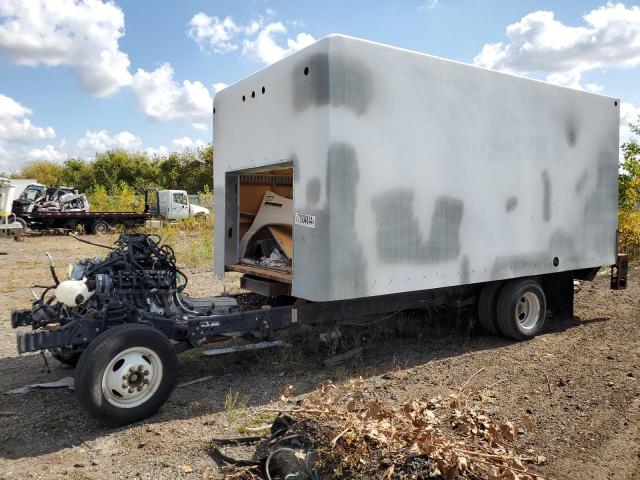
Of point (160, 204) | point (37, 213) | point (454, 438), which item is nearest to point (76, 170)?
point (160, 204)

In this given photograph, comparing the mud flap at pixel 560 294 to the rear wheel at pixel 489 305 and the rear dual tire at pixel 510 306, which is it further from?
the rear wheel at pixel 489 305

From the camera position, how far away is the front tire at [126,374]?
3816 millimetres

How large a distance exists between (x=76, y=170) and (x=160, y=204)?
21377 mm

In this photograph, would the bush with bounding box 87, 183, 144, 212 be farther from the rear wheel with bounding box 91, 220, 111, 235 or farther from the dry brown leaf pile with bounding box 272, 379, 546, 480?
the dry brown leaf pile with bounding box 272, 379, 546, 480

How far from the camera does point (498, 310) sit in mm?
6402

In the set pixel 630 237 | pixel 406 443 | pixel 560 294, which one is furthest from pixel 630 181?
pixel 406 443

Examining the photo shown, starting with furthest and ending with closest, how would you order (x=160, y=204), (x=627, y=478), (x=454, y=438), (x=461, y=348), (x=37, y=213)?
(x=160, y=204)
(x=37, y=213)
(x=461, y=348)
(x=454, y=438)
(x=627, y=478)

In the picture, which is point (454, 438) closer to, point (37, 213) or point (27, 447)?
point (27, 447)

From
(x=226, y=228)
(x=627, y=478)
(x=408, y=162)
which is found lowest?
(x=627, y=478)

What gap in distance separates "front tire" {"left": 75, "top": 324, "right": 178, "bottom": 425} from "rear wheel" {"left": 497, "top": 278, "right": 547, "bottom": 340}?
408 centimetres

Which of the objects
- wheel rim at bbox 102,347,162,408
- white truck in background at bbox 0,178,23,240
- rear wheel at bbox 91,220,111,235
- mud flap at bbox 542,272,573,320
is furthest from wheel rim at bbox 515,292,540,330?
rear wheel at bbox 91,220,111,235

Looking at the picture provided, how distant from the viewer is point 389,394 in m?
4.72

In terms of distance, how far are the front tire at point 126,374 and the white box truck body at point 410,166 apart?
1.43 metres

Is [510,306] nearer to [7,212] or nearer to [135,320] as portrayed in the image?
[135,320]
